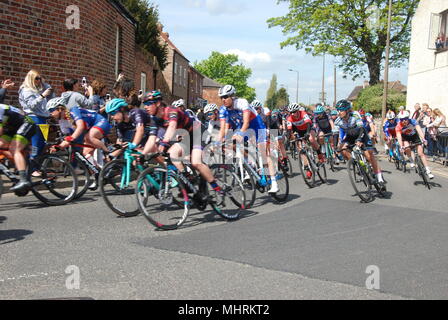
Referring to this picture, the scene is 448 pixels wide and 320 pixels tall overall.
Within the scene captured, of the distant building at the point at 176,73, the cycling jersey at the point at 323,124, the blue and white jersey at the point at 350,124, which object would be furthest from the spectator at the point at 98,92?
the distant building at the point at 176,73

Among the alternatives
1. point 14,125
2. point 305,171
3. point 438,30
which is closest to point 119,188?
point 14,125

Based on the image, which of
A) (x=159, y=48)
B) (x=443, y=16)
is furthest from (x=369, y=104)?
(x=159, y=48)

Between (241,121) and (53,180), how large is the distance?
3.39 metres

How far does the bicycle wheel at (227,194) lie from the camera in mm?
6195

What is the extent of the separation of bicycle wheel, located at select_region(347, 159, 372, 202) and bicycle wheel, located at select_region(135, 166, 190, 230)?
3646mm

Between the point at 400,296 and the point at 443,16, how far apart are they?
24.5 meters

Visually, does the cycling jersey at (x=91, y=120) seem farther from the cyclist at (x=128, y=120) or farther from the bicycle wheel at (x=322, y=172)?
the bicycle wheel at (x=322, y=172)

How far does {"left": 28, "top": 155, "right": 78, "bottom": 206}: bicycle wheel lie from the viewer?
22.3 feet

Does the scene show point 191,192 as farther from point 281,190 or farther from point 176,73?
point 176,73

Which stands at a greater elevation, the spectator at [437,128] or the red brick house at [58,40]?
the red brick house at [58,40]

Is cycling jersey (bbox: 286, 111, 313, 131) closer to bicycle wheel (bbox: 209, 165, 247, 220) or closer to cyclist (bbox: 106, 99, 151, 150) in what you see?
cyclist (bbox: 106, 99, 151, 150)

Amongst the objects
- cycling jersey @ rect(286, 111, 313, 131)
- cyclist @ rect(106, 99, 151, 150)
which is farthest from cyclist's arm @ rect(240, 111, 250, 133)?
cycling jersey @ rect(286, 111, 313, 131)

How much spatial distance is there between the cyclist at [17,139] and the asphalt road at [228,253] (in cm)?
55

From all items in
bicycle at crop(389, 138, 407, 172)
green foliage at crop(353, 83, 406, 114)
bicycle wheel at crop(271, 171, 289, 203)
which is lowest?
bicycle wheel at crop(271, 171, 289, 203)
